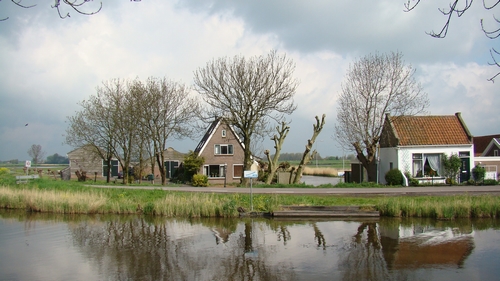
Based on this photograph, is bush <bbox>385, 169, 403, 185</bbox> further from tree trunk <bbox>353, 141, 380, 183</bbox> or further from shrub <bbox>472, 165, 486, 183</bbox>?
shrub <bbox>472, 165, 486, 183</bbox>

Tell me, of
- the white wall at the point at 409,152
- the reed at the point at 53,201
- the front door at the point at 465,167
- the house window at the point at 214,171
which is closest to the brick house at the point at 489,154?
the front door at the point at 465,167

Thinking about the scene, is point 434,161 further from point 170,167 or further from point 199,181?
point 170,167

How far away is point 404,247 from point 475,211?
773 cm

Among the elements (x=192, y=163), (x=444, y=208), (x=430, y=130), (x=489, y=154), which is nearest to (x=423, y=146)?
(x=430, y=130)

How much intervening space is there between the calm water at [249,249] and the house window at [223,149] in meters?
27.8

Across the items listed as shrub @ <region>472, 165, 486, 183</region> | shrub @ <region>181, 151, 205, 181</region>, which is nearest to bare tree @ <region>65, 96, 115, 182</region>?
shrub @ <region>181, 151, 205, 181</region>

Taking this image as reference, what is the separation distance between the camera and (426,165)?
34844mm

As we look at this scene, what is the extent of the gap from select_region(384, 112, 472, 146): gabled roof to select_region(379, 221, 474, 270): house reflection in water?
736 inches

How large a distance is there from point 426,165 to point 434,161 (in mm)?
715

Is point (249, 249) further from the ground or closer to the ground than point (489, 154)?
closer to the ground

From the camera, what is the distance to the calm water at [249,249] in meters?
11.4

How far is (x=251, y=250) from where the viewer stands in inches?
548

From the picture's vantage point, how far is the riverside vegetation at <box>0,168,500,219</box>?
20.0 meters

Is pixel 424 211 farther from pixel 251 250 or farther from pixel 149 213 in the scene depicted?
pixel 149 213
